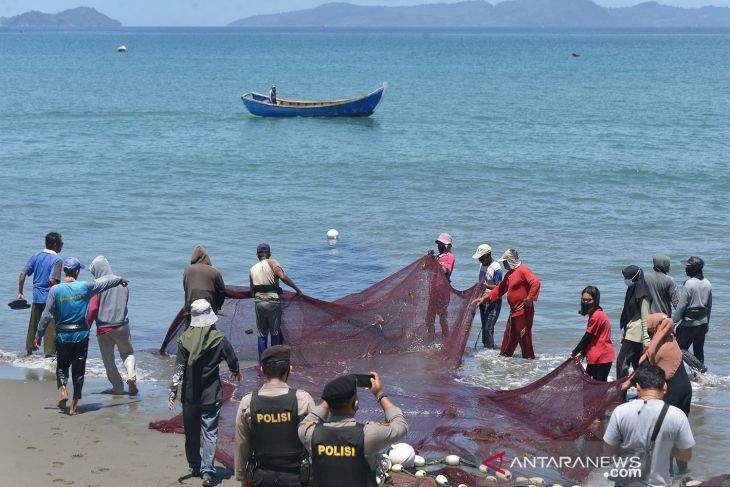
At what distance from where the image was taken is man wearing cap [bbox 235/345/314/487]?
570 centimetres

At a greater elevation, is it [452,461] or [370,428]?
[370,428]

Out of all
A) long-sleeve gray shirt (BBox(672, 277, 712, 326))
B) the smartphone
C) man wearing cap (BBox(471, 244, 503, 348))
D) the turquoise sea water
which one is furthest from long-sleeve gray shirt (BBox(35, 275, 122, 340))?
long-sleeve gray shirt (BBox(672, 277, 712, 326))

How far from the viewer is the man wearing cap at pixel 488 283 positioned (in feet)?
38.2

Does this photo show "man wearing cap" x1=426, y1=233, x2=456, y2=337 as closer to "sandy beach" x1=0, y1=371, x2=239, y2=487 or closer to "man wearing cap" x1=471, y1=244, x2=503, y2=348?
"man wearing cap" x1=471, y1=244, x2=503, y2=348

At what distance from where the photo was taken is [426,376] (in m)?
10.1

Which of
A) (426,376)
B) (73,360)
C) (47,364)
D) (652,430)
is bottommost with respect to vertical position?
(47,364)

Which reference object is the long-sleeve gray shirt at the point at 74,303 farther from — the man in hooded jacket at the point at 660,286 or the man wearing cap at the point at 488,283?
the man in hooded jacket at the point at 660,286

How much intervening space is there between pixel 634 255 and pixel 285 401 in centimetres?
1405

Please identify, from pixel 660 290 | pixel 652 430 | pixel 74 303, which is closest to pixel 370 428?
pixel 652 430

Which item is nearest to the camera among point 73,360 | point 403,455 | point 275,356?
Result: point 275,356

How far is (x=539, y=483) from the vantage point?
736 cm

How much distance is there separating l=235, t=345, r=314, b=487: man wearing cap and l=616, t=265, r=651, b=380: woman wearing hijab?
4.34 metres

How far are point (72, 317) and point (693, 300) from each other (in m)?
5.95

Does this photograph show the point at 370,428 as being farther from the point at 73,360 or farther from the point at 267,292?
the point at 267,292
